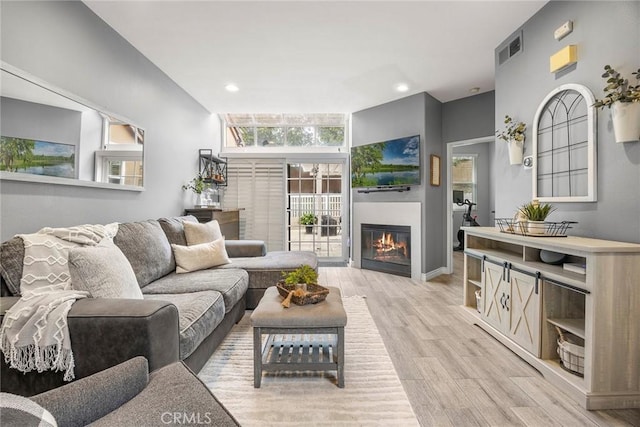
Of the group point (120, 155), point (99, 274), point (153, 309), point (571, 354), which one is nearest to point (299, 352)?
point (153, 309)

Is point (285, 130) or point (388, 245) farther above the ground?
point (285, 130)

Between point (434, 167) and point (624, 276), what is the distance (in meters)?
3.01

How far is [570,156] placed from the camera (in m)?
2.11

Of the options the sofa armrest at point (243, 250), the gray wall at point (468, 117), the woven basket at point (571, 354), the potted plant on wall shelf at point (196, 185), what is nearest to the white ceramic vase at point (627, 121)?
the woven basket at point (571, 354)

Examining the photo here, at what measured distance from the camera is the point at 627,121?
5.45ft

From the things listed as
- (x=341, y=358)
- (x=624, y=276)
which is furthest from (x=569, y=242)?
(x=341, y=358)

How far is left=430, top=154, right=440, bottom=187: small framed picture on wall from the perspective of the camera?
170 inches

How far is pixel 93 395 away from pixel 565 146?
3.03 meters

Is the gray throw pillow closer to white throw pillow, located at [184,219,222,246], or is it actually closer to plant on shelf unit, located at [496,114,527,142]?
white throw pillow, located at [184,219,222,246]

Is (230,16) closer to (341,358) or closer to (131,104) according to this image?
(131,104)

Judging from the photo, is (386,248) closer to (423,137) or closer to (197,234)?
(423,137)

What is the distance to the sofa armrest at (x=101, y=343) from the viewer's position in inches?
49.2

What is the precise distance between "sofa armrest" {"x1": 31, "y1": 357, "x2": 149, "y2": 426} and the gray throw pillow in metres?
0.83

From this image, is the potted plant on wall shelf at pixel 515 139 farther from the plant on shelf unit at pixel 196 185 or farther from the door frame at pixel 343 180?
the plant on shelf unit at pixel 196 185
